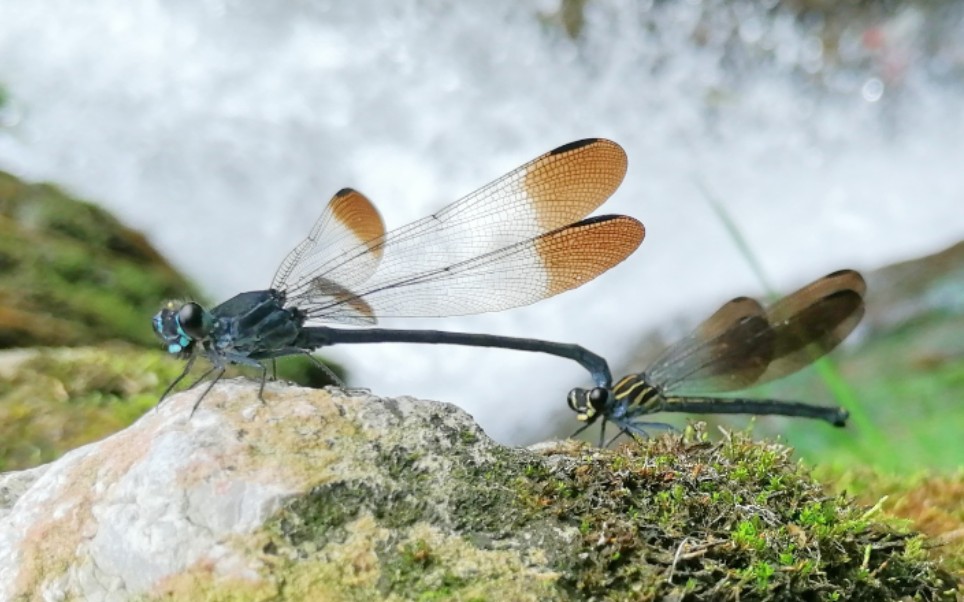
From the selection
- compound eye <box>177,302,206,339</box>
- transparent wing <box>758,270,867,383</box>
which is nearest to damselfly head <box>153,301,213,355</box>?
compound eye <box>177,302,206,339</box>

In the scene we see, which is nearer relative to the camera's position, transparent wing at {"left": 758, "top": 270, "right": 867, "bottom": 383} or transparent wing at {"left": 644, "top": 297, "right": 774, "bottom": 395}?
transparent wing at {"left": 644, "top": 297, "right": 774, "bottom": 395}

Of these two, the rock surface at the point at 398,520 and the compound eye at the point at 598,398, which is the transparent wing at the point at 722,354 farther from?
the rock surface at the point at 398,520

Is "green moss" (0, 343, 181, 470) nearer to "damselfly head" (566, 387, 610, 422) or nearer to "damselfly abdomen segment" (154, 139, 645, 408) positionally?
"damselfly abdomen segment" (154, 139, 645, 408)

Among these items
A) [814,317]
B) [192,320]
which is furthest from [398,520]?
[814,317]

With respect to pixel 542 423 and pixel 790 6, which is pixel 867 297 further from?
pixel 790 6

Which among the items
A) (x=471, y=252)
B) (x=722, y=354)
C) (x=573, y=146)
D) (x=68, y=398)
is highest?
(x=68, y=398)

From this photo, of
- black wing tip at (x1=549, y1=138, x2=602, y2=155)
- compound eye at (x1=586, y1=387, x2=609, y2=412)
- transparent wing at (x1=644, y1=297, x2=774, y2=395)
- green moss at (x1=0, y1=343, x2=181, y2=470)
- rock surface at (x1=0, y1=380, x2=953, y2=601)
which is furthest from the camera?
transparent wing at (x1=644, y1=297, x2=774, y2=395)

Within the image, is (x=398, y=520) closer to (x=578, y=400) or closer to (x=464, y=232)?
(x=464, y=232)
